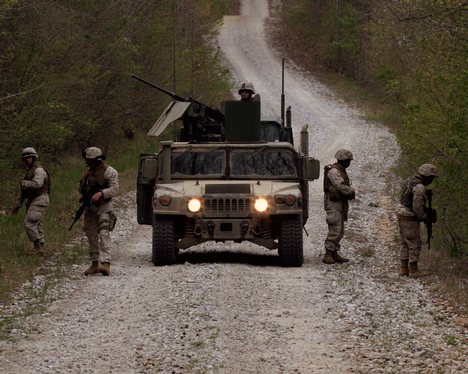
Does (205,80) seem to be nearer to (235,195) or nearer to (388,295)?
(235,195)

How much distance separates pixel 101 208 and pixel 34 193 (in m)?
1.81

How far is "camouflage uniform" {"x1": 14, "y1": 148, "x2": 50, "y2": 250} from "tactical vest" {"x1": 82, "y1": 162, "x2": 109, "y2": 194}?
148cm

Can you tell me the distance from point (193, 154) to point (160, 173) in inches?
21.2

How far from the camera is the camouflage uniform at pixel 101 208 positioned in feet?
48.2

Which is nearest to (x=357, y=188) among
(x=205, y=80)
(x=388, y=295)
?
(x=205, y=80)

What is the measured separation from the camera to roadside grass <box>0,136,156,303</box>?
48.2 ft

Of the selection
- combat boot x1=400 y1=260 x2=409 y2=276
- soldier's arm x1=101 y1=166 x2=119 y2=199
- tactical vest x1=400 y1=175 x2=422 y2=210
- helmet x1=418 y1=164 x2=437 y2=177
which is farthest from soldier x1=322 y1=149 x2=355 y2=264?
soldier's arm x1=101 y1=166 x2=119 y2=199

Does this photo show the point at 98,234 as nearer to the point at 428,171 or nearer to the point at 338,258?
the point at 338,258

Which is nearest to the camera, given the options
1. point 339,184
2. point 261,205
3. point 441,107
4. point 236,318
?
point 236,318

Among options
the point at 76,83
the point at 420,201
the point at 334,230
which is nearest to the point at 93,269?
the point at 334,230

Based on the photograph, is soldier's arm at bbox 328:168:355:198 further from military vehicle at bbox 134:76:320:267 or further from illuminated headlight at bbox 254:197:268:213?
illuminated headlight at bbox 254:197:268:213

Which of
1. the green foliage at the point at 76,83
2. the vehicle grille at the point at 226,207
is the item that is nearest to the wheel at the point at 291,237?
the vehicle grille at the point at 226,207

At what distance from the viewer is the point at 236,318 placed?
443 inches

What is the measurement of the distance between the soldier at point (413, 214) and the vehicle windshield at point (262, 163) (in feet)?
6.20
